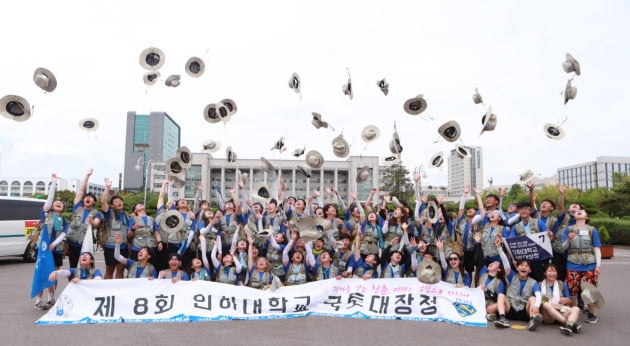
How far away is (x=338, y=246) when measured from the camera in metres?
7.67

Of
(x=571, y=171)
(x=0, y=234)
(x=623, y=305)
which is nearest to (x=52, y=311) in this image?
(x=0, y=234)

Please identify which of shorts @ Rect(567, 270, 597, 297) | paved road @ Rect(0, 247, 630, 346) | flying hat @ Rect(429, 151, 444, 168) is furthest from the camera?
flying hat @ Rect(429, 151, 444, 168)

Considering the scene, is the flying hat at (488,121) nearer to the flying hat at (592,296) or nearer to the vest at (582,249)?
the vest at (582,249)

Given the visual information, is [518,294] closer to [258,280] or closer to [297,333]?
[297,333]

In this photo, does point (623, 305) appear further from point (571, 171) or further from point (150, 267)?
point (571, 171)

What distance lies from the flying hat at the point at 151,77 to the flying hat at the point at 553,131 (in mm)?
8713

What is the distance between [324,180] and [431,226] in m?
90.7

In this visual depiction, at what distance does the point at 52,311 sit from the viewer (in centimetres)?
597

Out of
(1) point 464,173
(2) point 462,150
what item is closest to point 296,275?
(2) point 462,150

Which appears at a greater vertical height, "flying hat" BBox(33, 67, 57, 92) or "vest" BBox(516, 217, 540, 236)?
"flying hat" BBox(33, 67, 57, 92)

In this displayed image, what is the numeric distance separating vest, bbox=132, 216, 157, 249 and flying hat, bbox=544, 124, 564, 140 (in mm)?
7964

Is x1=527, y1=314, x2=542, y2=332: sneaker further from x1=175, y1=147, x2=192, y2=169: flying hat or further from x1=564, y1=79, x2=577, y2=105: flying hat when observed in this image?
x1=175, y1=147, x2=192, y2=169: flying hat

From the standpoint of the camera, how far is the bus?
1180 centimetres

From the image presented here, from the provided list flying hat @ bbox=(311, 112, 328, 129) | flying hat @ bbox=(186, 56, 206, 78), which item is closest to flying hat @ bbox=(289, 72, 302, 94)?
flying hat @ bbox=(311, 112, 328, 129)
